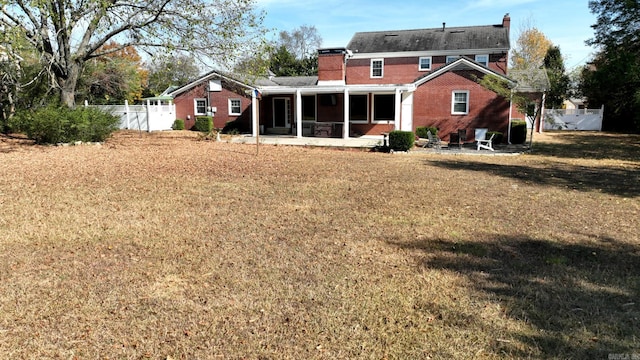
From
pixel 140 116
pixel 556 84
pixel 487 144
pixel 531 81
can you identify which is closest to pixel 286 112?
pixel 140 116

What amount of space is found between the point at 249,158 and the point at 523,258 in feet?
33.9

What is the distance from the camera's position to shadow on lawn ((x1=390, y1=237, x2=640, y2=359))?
135 inches

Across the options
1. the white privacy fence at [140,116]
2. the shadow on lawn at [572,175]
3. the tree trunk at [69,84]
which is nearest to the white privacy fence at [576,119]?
the shadow on lawn at [572,175]

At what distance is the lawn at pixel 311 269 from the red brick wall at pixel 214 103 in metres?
17.6

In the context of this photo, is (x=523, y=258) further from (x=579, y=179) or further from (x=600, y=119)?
(x=600, y=119)

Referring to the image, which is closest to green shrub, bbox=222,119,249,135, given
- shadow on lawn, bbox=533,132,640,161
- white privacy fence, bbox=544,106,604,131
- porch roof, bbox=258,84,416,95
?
porch roof, bbox=258,84,416,95

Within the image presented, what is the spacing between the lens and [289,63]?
174 ft

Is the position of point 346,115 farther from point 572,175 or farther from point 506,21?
point 506,21

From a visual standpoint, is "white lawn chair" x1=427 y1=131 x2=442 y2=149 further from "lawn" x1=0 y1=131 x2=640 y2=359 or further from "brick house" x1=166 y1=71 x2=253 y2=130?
"brick house" x1=166 y1=71 x2=253 y2=130

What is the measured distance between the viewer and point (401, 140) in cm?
1809

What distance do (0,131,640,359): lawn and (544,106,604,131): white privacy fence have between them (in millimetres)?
28046

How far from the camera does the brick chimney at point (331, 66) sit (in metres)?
27.1

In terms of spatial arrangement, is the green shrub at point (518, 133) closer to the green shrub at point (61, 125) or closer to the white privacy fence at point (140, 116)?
the green shrub at point (61, 125)

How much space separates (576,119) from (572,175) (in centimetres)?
2672
